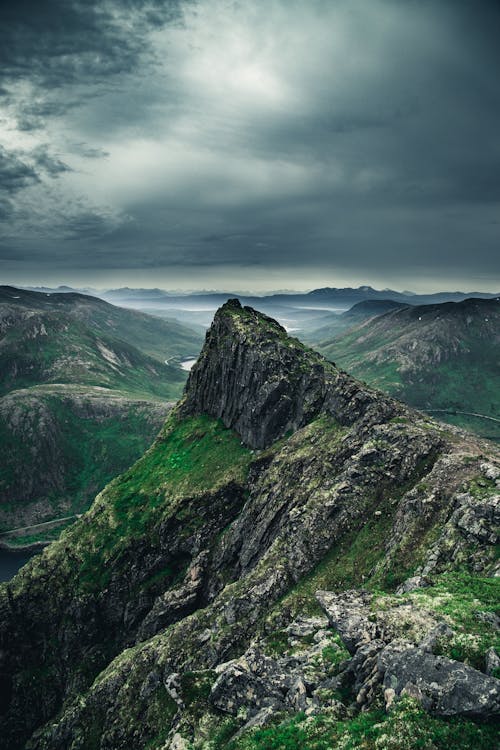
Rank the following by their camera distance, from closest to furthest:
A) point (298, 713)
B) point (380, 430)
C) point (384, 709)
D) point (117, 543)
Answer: point (384, 709) → point (298, 713) → point (380, 430) → point (117, 543)

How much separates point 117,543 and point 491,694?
9729 cm

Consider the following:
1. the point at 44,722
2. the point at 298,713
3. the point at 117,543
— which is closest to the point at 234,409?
the point at 117,543

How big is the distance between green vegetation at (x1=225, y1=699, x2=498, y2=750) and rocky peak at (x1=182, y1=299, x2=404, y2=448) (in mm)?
58231

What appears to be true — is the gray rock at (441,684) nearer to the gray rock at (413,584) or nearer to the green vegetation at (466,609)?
the green vegetation at (466,609)

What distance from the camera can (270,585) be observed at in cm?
5769

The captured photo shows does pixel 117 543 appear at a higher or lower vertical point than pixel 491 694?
lower

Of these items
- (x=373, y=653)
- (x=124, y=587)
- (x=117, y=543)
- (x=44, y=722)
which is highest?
(x=373, y=653)

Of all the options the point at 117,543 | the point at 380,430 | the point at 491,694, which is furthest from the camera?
the point at 117,543

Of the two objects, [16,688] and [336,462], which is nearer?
[336,462]

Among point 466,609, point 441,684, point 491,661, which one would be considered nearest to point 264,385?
point 466,609

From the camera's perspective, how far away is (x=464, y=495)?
50469mm

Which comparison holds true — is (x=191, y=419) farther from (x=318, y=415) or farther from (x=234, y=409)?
(x=318, y=415)

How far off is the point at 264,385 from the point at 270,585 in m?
59.6

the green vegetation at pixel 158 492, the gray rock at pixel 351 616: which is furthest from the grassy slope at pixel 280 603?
the gray rock at pixel 351 616
